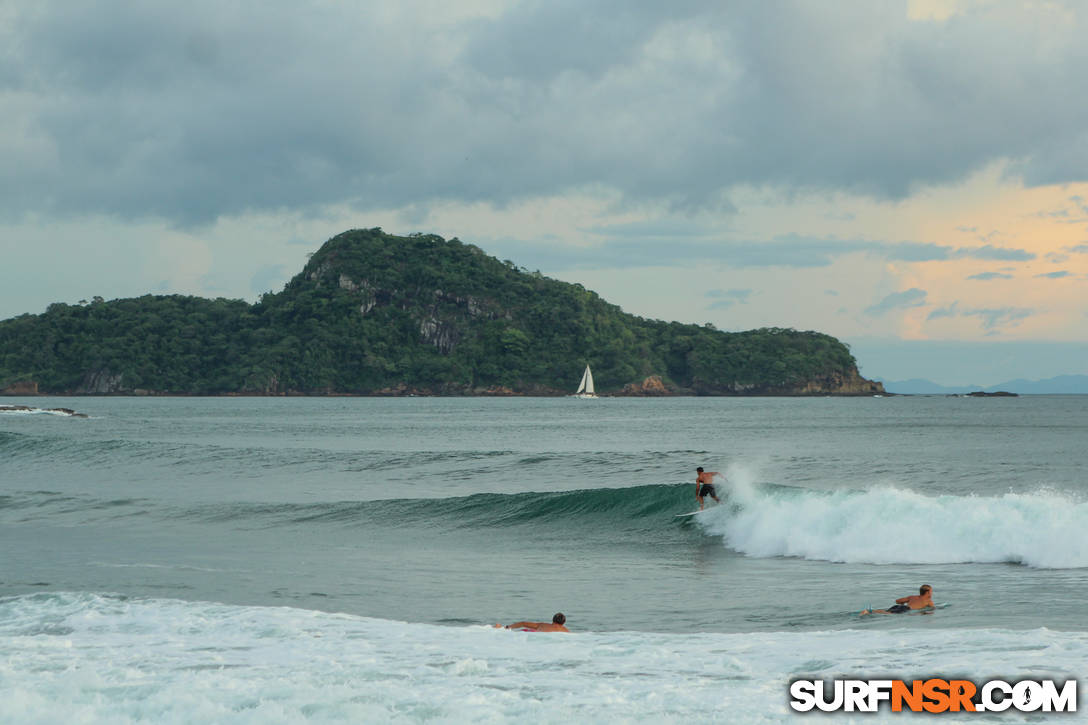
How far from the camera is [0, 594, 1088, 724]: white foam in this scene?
8391 millimetres

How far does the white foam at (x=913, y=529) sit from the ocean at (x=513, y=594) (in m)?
0.06

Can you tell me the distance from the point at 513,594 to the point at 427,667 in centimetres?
467

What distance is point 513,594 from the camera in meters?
14.4

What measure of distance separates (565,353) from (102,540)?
178 m

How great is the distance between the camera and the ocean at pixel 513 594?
Answer: 888 centimetres

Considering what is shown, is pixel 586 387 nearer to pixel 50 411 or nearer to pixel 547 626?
pixel 50 411

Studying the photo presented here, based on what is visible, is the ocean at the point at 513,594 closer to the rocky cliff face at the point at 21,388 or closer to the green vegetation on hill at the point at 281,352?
the green vegetation on hill at the point at 281,352

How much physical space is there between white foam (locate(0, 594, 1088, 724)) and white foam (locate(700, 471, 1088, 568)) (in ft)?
22.5

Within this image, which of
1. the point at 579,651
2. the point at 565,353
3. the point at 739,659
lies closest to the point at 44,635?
the point at 579,651

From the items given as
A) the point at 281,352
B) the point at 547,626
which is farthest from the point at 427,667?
the point at 281,352

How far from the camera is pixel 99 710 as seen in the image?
8492mm

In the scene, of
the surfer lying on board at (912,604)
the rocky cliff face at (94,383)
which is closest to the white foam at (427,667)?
the surfer lying on board at (912,604)

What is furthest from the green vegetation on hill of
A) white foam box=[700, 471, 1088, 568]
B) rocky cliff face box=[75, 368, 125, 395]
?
white foam box=[700, 471, 1088, 568]

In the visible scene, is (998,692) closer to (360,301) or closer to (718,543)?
(718,543)
